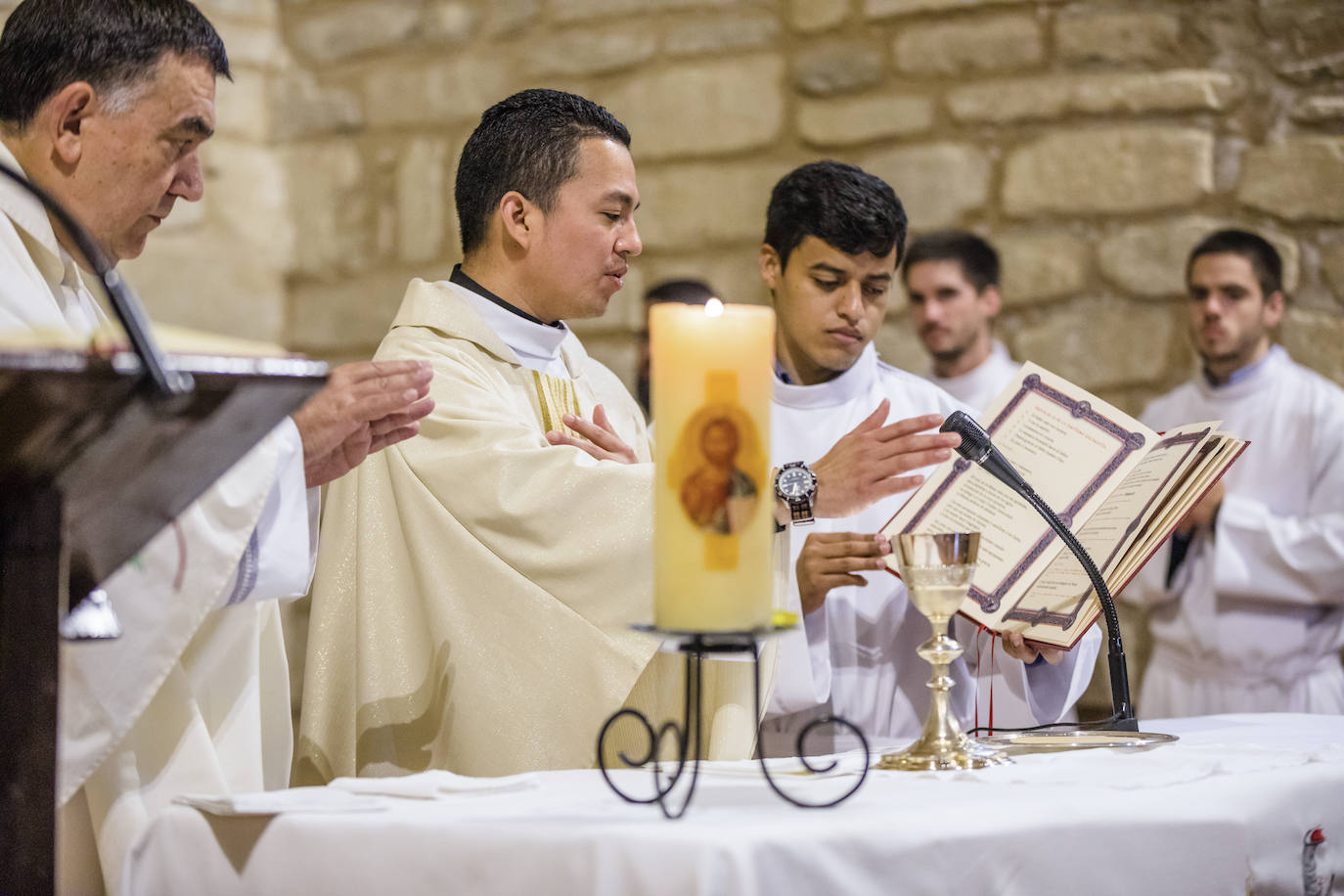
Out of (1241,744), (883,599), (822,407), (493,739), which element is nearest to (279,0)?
(822,407)

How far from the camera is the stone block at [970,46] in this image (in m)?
5.48

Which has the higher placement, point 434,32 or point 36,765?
point 434,32

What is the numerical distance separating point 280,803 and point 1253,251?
170 inches

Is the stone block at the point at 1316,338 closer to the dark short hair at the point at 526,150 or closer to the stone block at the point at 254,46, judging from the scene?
the dark short hair at the point at 526,150

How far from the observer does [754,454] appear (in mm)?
1384

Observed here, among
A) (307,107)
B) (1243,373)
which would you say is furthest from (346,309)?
(1243,373)

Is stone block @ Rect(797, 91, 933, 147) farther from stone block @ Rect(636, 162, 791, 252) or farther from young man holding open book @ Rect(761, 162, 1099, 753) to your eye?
young man holding open book @ Rect(761, 162, 1099, 753)

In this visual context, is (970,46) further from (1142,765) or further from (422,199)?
(1142,765)

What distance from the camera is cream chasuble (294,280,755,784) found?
2.40m

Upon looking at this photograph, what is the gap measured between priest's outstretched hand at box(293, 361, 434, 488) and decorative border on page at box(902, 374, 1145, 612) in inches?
41.6

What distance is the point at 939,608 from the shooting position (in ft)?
6.17

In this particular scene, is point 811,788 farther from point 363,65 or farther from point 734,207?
point 363,65

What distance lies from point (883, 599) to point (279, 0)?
452 centimetres

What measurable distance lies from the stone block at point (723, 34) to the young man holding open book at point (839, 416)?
2.36 m
